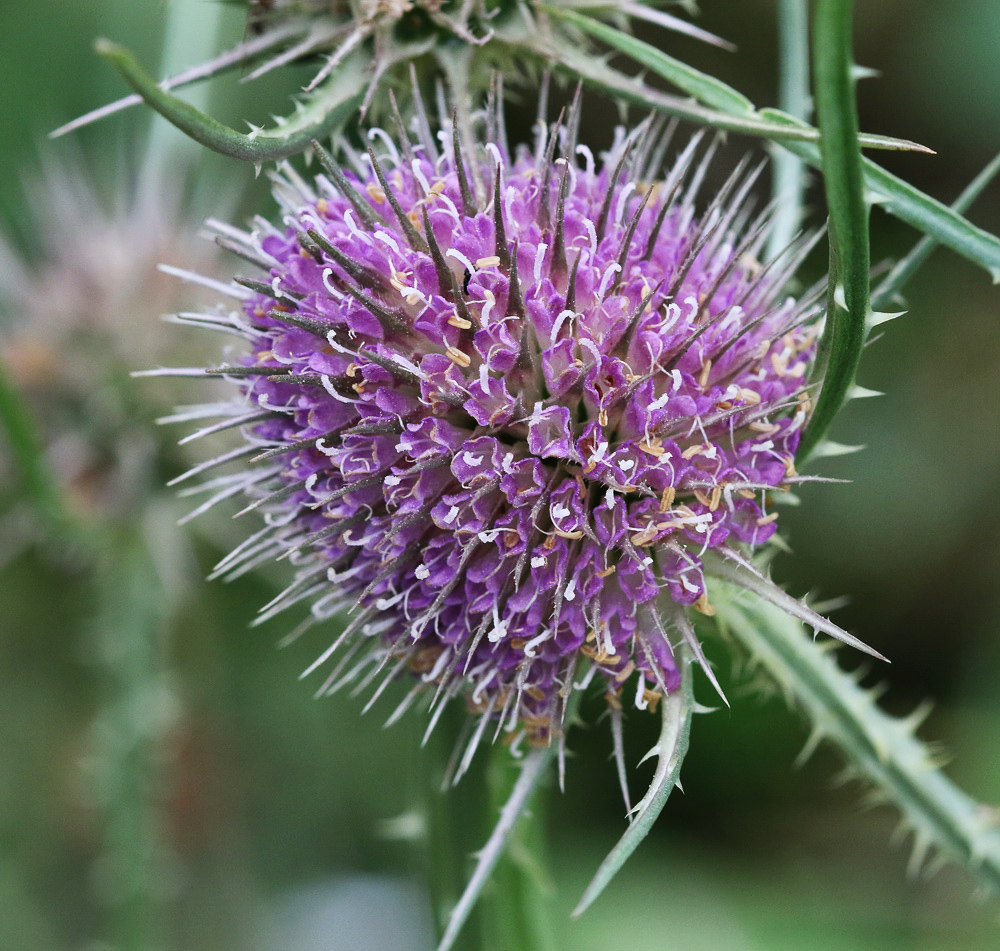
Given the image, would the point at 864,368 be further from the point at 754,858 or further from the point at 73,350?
the point at 73,350

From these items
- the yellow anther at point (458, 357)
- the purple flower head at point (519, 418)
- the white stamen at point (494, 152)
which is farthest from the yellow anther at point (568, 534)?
the white stamen at point (494, 152)

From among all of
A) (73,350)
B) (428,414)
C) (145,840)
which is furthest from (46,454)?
(428,414)

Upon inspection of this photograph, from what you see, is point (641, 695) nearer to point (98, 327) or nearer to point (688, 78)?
point (688, 78)

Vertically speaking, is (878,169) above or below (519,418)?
above

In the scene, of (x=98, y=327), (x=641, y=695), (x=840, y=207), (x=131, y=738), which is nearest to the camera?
(x=840, y=207)

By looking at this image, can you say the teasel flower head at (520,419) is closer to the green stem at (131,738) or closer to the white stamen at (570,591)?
the white stamen at (570,591)

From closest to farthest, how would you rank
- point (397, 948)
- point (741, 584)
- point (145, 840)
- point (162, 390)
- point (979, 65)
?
point (741, 584) < point (145, 840) < point (162, 390) < point (979, 65) < point (397, 948)

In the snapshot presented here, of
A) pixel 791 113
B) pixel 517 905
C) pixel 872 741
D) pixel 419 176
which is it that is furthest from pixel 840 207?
pixel 517 905
